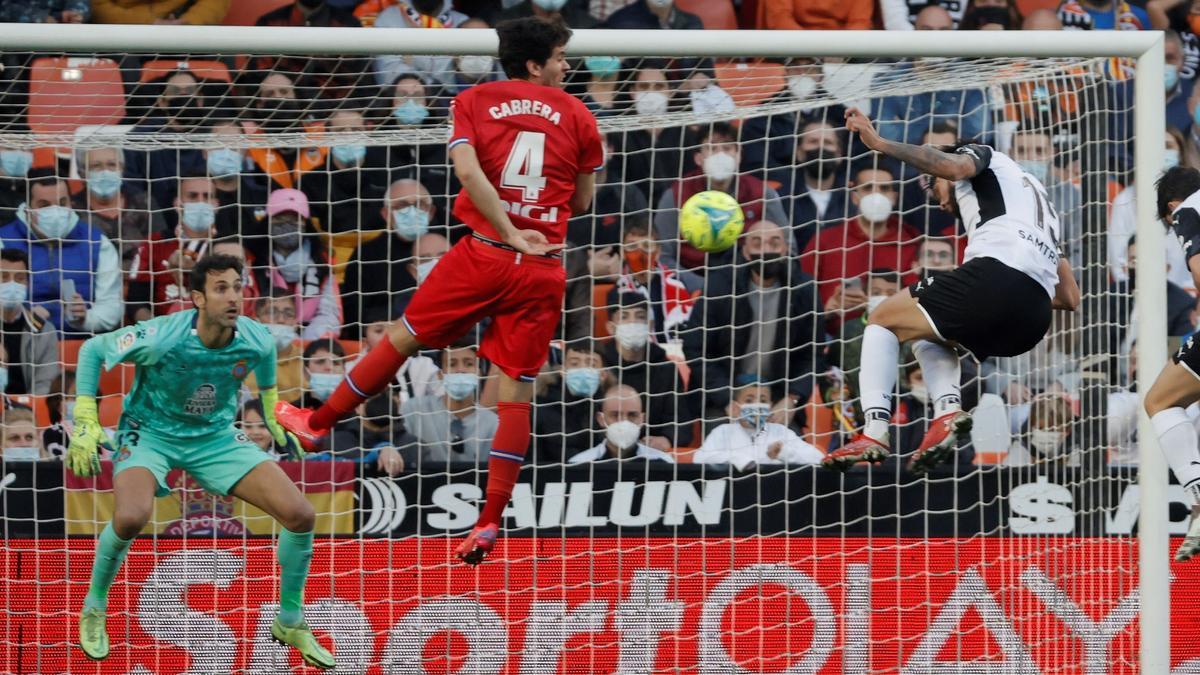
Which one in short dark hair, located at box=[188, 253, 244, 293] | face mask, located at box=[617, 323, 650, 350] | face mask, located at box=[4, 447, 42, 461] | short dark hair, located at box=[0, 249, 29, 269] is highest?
short dark hair, located at box=[0, 249, 29, 269]

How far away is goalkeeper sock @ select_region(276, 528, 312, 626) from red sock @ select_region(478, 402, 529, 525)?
98cm

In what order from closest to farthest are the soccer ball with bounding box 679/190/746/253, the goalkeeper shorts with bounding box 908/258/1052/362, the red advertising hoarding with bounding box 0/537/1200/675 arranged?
the goalkeeper shorts with bounding box 908/258/1052/362 → the soccer ball with bounding box 679/190/746/253 → the red advertising hoarding with bounding box 0/537/1200/675

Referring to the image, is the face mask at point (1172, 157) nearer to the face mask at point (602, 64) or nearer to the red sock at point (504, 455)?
the face mask at point (602, 64)

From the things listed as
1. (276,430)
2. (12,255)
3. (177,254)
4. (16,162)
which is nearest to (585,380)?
(276,430)

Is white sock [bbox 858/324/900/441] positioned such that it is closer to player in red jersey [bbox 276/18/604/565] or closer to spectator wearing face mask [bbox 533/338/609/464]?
player in red jersey [bbox 276/18/604/565]

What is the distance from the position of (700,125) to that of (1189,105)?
347 centimetres

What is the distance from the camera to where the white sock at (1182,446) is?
261 inches

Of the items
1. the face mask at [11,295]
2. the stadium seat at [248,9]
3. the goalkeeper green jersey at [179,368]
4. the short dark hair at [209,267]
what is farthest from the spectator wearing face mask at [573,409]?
the stadium seat at [248,9]

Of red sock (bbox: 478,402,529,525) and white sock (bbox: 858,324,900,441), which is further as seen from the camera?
red sock (bbox: 478,402,529,525)

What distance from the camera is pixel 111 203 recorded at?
343 inches

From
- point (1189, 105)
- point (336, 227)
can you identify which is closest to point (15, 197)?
point (336, 227)

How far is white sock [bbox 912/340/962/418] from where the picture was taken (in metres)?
6.46

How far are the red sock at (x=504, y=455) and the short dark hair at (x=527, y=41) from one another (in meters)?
1.35

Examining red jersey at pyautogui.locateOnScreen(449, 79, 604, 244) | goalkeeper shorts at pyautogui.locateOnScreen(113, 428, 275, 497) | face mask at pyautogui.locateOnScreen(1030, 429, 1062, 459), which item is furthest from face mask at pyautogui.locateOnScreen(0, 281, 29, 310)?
face mask at pyautogui.locateOnScreen(1030, 429, 1062, 459)
